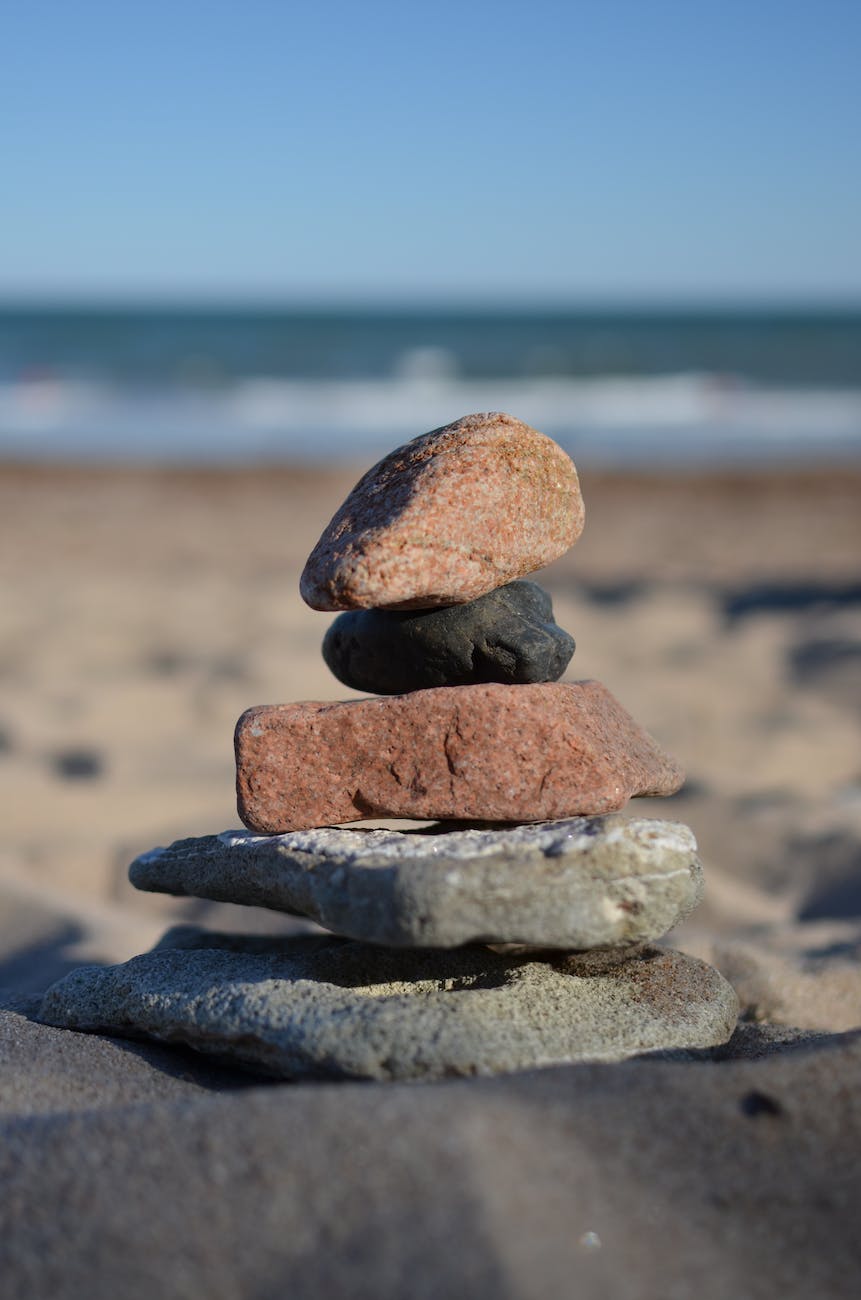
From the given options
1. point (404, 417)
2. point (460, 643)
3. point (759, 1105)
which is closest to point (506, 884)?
point (759, 1105)

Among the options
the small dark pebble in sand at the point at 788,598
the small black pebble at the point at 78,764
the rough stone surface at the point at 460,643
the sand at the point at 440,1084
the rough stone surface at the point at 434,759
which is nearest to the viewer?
the sand at the point at 440,1084

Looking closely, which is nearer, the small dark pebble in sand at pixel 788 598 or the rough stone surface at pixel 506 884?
the rough stone surface at pixel 506 884

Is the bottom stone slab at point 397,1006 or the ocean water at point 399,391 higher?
the ocean water at point 399,391

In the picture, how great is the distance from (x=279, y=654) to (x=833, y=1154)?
227 inches

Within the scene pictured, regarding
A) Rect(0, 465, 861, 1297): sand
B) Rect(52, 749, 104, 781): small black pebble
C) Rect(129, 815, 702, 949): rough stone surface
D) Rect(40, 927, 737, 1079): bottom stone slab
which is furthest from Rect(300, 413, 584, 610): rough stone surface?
Rect(52, 749, 104, 781): small black pebble

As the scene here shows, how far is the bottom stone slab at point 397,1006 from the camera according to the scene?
7.34 feet

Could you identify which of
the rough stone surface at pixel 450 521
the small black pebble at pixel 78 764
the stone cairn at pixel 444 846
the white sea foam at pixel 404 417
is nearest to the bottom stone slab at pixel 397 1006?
the stone cairn at pixel 444 846

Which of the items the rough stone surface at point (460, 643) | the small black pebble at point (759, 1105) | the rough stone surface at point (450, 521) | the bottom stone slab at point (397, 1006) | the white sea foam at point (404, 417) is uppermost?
the white sea foam at point (404, 417)

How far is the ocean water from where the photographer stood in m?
19.5

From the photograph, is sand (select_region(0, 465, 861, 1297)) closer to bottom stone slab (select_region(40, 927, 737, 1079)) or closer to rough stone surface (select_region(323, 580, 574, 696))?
bottom stone slab (select_region(40, 927, 737, 1079))

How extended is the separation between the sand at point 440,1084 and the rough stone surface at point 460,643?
932mm

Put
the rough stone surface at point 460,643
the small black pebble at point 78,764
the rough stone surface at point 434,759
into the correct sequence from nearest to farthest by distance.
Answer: the rough stone surface at point 434,759, the rough stone surface at point 460,643, the small black pebble at point 78,764

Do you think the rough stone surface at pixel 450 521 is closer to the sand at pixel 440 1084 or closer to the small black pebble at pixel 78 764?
the sand at pixel 440 1084

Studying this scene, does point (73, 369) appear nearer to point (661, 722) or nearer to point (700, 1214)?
point (661, 722)
